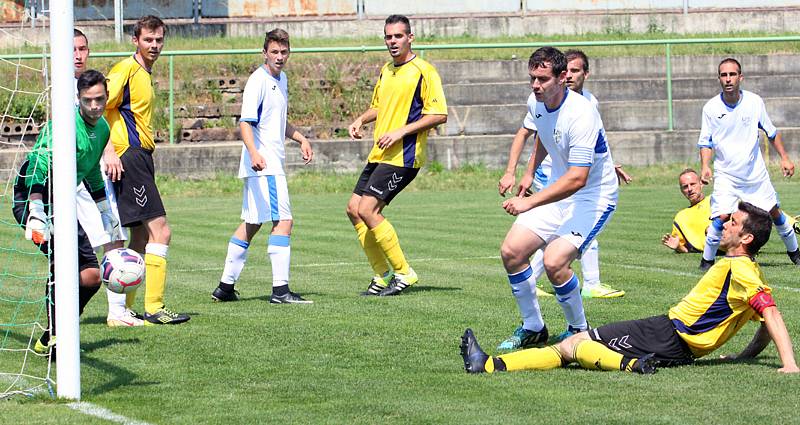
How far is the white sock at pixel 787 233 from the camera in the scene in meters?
12.2

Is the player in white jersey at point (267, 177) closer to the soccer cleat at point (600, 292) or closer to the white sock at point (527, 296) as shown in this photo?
the soccer cleat at point (600, 292)

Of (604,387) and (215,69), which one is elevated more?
(215,69)

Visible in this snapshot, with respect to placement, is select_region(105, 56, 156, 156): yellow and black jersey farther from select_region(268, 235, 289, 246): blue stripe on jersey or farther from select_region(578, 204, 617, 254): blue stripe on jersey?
select_region(578, 204, 617, 254): blue stripe on jersey

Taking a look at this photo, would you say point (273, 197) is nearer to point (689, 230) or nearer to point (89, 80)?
point (89, 80)

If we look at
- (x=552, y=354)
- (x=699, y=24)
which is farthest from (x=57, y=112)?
(x=699, y=24)

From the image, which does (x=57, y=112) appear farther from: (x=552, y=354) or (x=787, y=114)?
(x=787, y=114)

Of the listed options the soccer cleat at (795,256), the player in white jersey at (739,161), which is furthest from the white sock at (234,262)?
the soccer cleat at (795,256)

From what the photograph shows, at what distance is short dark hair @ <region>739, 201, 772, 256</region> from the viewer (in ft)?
22.2

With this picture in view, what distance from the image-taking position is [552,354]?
23.0 feet

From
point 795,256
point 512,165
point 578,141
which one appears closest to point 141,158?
point 512,165

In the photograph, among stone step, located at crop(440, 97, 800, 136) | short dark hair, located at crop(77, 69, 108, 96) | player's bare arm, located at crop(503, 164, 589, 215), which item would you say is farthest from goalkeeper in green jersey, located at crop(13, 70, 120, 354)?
stone step, located at crop(440, 97, 800, 136)

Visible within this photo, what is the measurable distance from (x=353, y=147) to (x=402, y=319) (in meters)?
16.6

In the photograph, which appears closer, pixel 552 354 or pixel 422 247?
pixel 552 354

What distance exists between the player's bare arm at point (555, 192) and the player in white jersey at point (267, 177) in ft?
10.2
